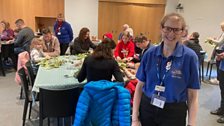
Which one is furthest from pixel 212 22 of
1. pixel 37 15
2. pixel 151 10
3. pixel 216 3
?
pixel 37 15

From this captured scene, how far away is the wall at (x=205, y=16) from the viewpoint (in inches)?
315

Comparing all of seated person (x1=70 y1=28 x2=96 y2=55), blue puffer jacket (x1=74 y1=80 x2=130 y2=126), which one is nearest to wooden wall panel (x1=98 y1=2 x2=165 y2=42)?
seated person (x1=70 y1=28 x2=96 y2=55)

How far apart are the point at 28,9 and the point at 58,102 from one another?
5944mm

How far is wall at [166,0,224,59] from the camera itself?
8000mm

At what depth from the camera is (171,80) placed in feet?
Answer: 4.96

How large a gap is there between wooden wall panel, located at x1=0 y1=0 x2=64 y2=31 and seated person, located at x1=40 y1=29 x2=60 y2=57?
12.5 feet

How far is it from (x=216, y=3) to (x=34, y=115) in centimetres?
676

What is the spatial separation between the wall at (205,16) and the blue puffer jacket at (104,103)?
645cm

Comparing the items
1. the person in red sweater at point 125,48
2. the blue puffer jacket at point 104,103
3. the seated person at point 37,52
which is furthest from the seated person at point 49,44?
the blue puffer jacket at point 104,103

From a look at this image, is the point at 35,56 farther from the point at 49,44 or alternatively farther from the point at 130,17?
the point at 130,17

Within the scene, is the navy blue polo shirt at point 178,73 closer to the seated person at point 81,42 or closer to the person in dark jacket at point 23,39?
the seated person at point 81,42

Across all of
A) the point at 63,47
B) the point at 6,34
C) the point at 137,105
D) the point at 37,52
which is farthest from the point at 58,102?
the point at 6,34

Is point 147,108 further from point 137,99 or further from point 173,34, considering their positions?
point 173,34

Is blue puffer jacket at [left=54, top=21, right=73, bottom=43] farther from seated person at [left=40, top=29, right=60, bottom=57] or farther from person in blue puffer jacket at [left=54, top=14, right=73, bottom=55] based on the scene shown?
seated person at [left=40, top=29, right=60, bottom=57]
